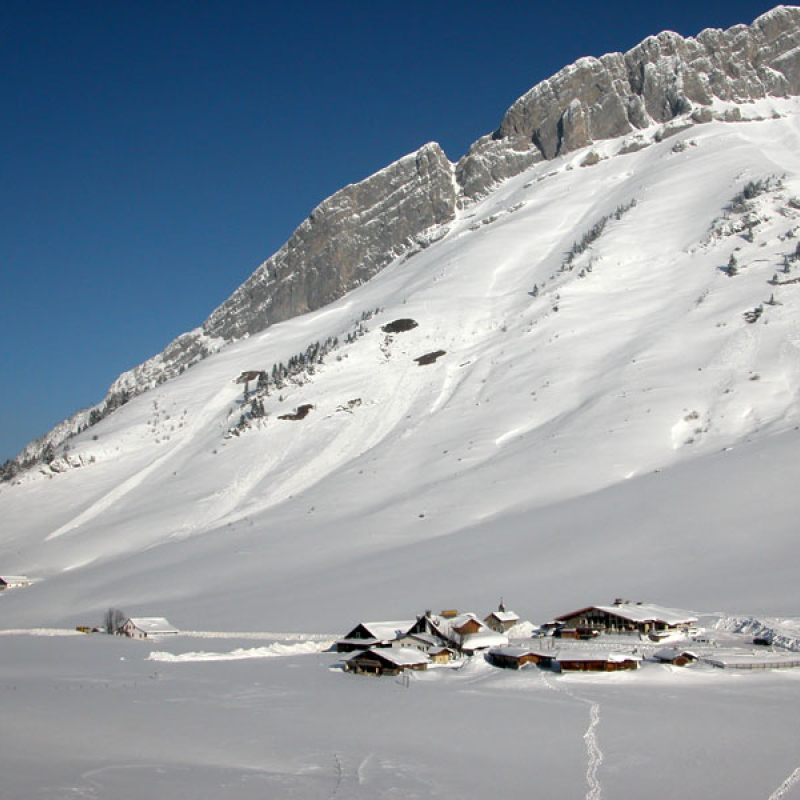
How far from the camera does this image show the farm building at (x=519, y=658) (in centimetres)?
3338

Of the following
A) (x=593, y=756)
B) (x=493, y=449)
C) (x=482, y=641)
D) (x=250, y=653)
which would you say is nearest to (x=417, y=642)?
(x=482, y=641)

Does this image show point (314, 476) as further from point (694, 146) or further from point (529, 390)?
point (694, 146)

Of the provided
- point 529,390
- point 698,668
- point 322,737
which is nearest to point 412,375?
point 529,390

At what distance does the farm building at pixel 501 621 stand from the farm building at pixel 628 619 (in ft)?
7.73

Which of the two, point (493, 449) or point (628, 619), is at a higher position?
point (493, 449)

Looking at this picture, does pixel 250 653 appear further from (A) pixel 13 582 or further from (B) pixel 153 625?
(A) pixel 13 582

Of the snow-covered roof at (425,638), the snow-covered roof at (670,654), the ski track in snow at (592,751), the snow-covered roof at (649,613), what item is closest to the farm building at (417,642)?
the snow-covered roof at (425,638)

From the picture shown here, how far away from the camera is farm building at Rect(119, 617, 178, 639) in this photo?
47781 mm

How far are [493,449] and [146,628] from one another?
4025cm

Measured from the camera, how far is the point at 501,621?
135 ft

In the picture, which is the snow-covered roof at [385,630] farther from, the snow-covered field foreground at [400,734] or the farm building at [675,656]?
the farm building at [675,656]

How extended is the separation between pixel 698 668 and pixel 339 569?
102 feet

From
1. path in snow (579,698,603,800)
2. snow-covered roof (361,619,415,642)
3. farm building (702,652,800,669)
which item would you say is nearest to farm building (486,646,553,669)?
snow-covered roof (361,619,415,642)

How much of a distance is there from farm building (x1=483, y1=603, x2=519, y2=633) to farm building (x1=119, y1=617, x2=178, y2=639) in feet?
61.0
